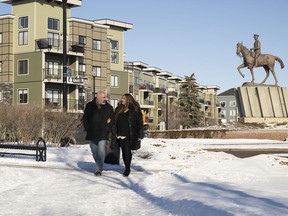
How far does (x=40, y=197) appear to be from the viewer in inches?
324

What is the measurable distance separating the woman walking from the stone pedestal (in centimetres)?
3323

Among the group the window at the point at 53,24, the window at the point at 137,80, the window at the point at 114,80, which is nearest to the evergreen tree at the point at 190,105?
the window at the point at 137,80

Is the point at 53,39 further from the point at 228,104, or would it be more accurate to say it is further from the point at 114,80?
the point at 228,104

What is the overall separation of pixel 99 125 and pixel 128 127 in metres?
0.64

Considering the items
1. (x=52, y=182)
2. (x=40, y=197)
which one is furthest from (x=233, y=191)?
(x=52, y=182)

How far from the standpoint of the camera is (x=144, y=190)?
905 centimetres

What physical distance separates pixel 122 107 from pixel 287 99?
3588cm

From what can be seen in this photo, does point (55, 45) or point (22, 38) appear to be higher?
point (22, 38)

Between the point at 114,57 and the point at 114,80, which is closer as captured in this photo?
the point at 114,80

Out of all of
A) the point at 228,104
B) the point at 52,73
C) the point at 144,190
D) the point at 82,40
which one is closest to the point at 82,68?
the point at 82,40

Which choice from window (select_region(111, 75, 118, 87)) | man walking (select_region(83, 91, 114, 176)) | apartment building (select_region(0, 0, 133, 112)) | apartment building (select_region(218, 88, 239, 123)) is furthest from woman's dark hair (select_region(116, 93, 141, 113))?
apartment building (select_region(218, 88, 239, 123))

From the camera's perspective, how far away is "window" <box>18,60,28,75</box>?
2164 inches

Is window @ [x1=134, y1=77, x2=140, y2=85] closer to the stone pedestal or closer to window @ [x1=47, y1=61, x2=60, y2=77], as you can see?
window @ [x1=47, y1=61, x2=60, y2=77]

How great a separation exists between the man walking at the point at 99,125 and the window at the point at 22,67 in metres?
45.3
